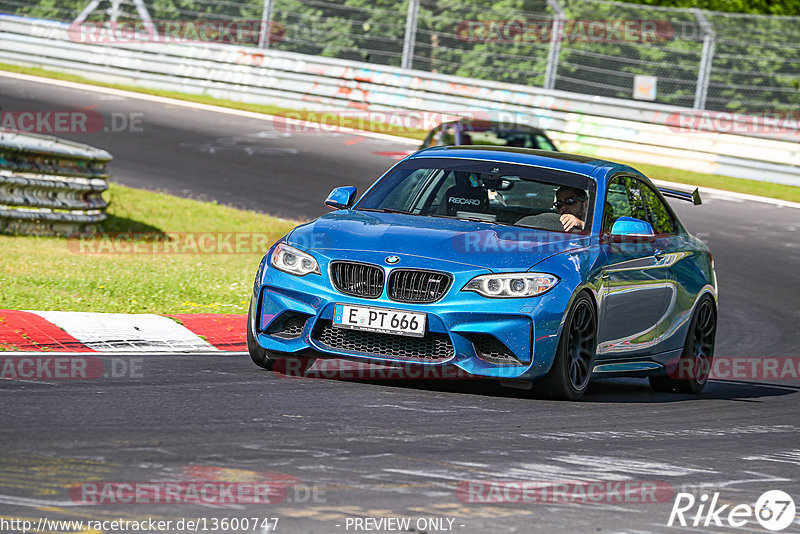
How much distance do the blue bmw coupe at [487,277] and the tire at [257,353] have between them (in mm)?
10

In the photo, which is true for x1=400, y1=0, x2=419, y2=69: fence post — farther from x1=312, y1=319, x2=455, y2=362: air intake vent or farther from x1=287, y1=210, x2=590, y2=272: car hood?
x1=312, y1=319, x2=455, y2=362: air intake vent

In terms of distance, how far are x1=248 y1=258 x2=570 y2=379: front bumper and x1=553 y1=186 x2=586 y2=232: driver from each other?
1.00 m

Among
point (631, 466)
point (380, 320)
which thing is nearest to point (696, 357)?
→ point (380, 320)

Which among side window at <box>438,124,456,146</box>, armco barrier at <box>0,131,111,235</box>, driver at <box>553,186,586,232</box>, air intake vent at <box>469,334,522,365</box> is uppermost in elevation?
driver at <box>553,186,586,232</box>

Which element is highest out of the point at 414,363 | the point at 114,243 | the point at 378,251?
the point at 378,251

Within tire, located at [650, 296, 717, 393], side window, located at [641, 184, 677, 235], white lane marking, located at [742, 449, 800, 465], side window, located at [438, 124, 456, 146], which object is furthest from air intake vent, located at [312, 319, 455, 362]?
side window, located at [438, 124, 456, 146]

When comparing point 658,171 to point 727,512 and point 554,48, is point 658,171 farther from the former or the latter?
point 727,512

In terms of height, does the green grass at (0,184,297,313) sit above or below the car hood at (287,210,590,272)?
below

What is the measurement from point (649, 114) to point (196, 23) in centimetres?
983

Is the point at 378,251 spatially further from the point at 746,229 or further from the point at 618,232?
the point at 746,229

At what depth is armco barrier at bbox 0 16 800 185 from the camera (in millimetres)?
23266

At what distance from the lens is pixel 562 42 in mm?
24812

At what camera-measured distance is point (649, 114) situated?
2400 centimetres

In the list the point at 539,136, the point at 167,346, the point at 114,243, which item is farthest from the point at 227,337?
the point at 539,136
